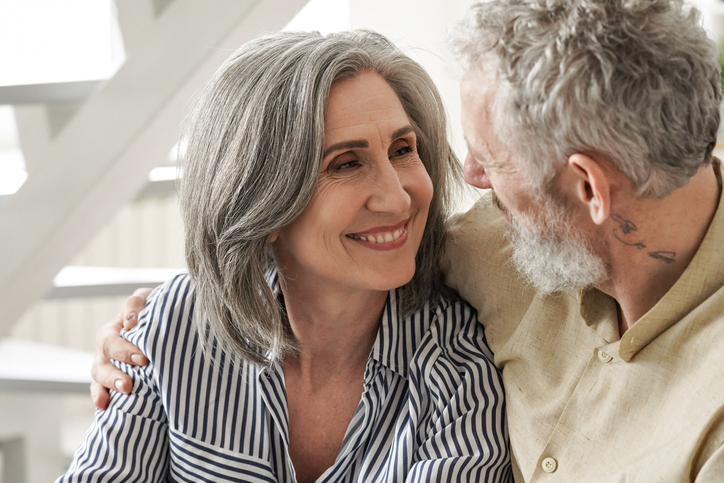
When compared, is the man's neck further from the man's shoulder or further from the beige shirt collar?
the man's shoulder

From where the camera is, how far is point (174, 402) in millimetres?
1503

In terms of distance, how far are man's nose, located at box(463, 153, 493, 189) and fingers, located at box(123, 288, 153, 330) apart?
0.84 meters

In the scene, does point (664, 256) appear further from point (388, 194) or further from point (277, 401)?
point (277, 401)

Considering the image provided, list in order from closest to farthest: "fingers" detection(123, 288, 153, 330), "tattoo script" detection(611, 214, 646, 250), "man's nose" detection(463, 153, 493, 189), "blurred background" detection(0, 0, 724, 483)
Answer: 1. "tattoo script" detection(611, 214, 646, 250)
2. "man's nose" detection(463, 153, 493, 189)
3. "fingers" detection(123, 288, 153, 330)
4. "blurred background" detection(0, 0, 724, 483)

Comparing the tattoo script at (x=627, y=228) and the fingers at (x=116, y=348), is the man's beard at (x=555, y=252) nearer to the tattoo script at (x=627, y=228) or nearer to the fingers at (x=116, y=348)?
the tattoo script at (x=627, y=228)

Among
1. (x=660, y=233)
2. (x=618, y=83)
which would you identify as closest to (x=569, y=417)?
(x=660, y=233)

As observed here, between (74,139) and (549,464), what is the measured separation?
134cm

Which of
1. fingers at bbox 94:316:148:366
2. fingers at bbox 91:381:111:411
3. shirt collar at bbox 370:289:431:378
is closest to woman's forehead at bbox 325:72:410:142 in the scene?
shirt collar at bbox 370:289:431:378

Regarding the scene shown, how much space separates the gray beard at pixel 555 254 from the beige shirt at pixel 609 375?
0.08 m

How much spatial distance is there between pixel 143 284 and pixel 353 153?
0.91 meters

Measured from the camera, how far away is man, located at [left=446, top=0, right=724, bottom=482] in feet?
3.46

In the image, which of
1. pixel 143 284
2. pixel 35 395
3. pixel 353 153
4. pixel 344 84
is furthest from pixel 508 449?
pixel 35 395

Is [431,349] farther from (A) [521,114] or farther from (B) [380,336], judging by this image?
(A) [521,114]

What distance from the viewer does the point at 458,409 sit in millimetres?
1413
